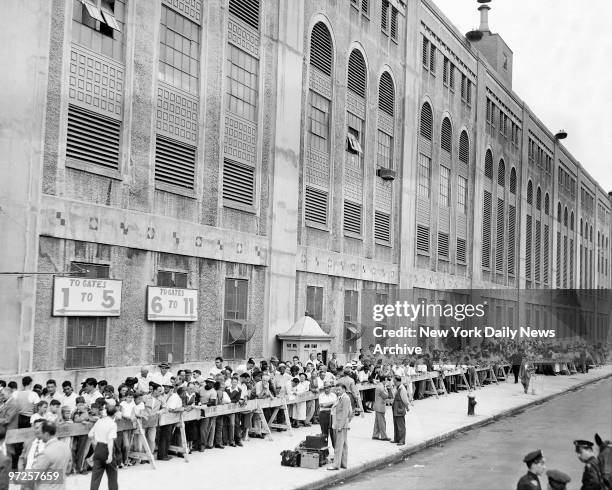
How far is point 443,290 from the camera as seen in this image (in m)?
50.9

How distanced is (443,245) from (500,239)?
46.8ft

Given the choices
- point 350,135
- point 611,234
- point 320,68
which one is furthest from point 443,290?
point 611,234

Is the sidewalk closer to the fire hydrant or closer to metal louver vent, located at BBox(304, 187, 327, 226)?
the fire hydrant

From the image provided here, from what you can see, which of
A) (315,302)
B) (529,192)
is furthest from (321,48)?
(529,192)

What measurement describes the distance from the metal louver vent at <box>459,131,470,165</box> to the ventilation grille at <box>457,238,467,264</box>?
18.0ft

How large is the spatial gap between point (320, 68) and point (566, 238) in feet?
193

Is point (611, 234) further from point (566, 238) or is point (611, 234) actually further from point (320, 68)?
point (320, 68)

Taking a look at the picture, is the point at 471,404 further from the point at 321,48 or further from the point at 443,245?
the point at 443,245

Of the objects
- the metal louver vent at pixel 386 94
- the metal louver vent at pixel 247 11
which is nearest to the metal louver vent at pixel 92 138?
the metal louver vent at pixel 247 11

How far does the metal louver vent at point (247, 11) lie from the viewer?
96.7 ft

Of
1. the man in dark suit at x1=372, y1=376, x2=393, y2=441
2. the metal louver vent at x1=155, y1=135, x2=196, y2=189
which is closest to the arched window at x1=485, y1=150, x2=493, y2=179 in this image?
the metal louver vent at x1=155, y1=135, x2=196, y2=189

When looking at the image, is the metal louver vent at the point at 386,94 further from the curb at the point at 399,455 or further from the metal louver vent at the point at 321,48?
the curb at the point at 399,455

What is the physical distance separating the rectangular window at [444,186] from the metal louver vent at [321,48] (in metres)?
16.9

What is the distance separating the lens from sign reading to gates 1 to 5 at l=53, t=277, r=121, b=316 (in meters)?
21.2
